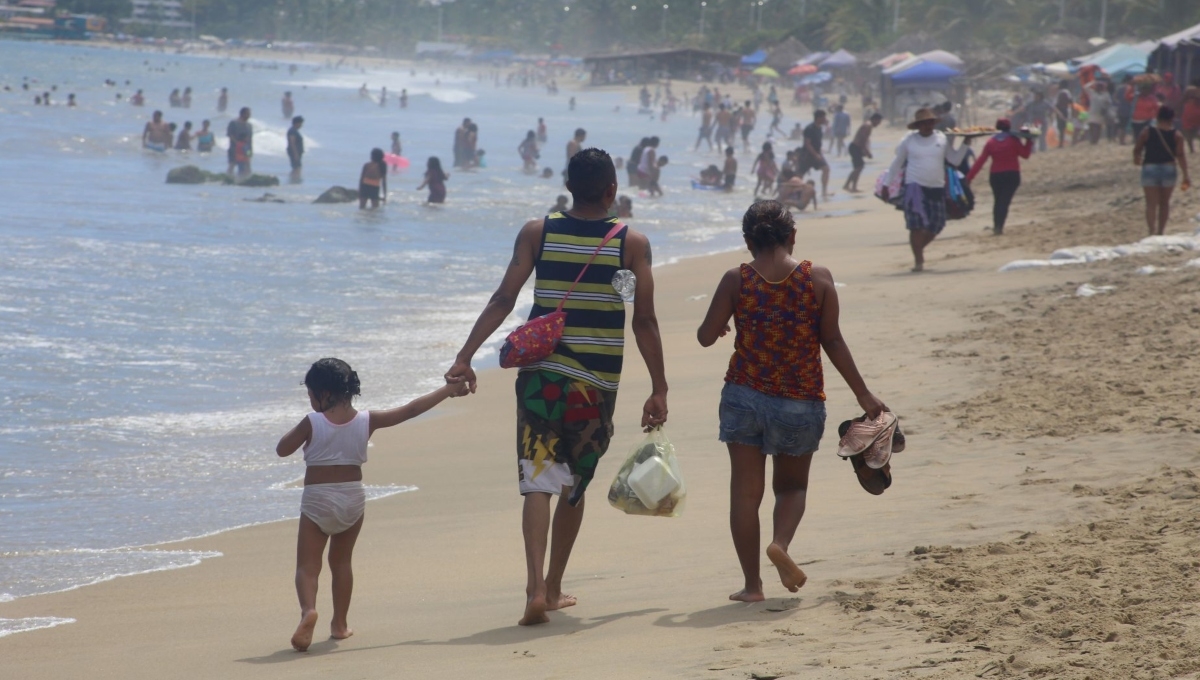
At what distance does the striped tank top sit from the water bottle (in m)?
0.03

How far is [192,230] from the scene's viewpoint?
20484 mm

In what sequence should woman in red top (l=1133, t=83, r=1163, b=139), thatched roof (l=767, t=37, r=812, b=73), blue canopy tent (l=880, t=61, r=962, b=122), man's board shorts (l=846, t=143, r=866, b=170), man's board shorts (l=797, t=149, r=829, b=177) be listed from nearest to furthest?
woman in red top (l=1133, t=83, r=1163, b=139)
man's board shorts (l=797, t=149, r=829, b=177)
man's board shorts (l=846, t=143, r=866, b=170)
blue canopy tent (l=880, t=61, r=962, b=122)
thatched roof (l=767, t=37, r=812, b=73)

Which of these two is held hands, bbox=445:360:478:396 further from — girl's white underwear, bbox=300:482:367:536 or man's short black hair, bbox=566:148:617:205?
man's short black hair, bbox=566:148:617:205

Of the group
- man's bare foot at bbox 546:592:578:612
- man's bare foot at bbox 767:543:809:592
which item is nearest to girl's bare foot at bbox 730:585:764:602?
man's bare foot at bbox 767:543:809:592

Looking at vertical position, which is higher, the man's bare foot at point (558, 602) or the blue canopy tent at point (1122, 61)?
the blue canopy tent at point (1122, 61)

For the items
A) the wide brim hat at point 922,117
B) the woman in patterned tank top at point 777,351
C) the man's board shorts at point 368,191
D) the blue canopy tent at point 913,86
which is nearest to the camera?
the woman in patterned tank top at point 777,351

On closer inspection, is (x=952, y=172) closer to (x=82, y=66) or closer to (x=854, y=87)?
(x=854, y=87)

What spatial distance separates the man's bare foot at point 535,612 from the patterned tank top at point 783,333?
3.35 ft

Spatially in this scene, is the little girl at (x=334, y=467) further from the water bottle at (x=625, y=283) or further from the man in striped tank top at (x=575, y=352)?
the water bottle at (x=625, y=283)

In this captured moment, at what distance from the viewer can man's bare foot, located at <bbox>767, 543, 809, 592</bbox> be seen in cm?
424

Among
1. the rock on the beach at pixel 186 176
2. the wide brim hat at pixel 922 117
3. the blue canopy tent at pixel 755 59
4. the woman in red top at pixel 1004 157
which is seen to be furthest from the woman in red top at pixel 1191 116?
the blue canopy tent at pixel 755 59

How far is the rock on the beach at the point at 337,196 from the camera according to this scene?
2498 centimetres

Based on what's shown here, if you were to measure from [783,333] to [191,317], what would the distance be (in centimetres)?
1000

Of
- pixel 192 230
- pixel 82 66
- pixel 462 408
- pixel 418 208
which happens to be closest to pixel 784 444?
pixel 462 408
